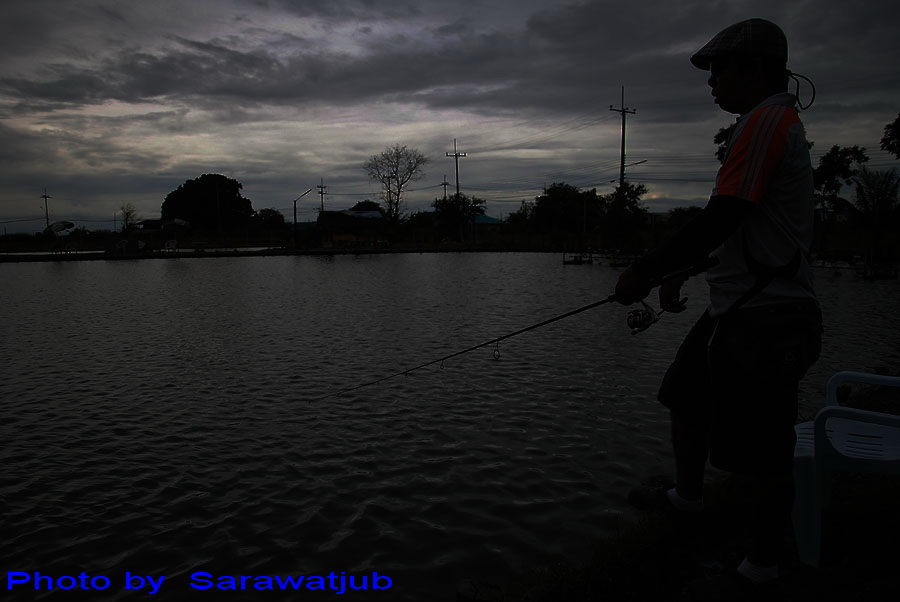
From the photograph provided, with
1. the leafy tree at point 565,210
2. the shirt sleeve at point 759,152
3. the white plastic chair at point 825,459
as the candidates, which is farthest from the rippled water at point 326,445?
the leafy tree at point 565,210

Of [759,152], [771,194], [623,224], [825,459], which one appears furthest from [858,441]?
[623,224]

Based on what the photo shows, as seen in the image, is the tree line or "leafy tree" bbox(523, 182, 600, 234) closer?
the tree line

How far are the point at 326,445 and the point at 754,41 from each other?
16.7ft

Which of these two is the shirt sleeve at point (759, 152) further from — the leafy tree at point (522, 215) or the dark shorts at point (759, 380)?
the leafy tree at point (522, 215)

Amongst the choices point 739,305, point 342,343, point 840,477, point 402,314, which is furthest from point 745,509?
point 402,314

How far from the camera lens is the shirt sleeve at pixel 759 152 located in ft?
8.09

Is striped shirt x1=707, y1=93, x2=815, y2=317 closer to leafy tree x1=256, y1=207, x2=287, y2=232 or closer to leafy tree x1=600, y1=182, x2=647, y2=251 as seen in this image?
leafy tree x1=600, y1=182, x2=647, y2=251

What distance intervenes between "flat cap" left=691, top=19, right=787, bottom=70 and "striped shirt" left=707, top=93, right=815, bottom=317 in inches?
8.5

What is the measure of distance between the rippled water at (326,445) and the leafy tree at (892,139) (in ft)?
68.0

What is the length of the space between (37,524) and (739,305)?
5014mm

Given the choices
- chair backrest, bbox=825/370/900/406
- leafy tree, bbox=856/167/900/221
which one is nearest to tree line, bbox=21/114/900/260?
leafy tree, bbox=856/167/900/221

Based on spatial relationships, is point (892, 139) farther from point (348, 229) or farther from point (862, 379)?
point (348, 229)

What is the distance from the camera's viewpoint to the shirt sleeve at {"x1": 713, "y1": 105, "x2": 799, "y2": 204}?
2.46 metres

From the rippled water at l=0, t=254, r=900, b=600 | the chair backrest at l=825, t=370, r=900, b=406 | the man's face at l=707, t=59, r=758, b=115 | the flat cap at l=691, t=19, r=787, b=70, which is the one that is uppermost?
the flat cap at l=691, t=19, r=787, b=70
